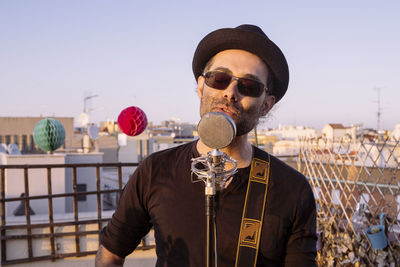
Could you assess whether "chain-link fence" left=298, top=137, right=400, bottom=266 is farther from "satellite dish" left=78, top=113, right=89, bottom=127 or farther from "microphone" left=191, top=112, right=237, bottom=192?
"satellite dish" left=78, top=113, right=89, bottom=127

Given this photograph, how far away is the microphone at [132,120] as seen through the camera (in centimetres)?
684

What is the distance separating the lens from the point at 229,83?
1.30 m

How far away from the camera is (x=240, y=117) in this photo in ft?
4.19

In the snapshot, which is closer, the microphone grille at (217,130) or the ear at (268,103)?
the microphone grille at (217,130)

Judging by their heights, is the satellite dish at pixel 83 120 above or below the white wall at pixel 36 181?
above

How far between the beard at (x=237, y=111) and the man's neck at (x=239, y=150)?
90mm

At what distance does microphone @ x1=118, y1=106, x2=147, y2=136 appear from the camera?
6.84 m

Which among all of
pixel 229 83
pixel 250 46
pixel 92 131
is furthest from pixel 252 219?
pixel 92 131

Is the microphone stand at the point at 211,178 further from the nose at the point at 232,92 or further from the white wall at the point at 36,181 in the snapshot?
the white wall at the point at 36,181

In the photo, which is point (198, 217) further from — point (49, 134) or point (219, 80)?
point (49, 134)

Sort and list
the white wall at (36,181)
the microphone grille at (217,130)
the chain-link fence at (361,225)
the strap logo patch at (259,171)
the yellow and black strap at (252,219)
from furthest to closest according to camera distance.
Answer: the white wall at (36,181)
the chain-link fence at (361,225)
the strap logo patch at (259,171)
the yellow and black strap at (252,219)
the microphone grille at (217,130)

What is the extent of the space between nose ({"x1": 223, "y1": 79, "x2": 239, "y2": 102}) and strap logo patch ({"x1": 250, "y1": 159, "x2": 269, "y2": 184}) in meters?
0.26

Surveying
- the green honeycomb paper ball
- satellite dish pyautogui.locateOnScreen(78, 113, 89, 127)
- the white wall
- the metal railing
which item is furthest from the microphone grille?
satellite dish pyautogui.locateOnScreen(78, 113, 89, 127)

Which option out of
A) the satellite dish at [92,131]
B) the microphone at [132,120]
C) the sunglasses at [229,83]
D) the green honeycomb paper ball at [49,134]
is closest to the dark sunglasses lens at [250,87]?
the sunglasses at [229,83]
